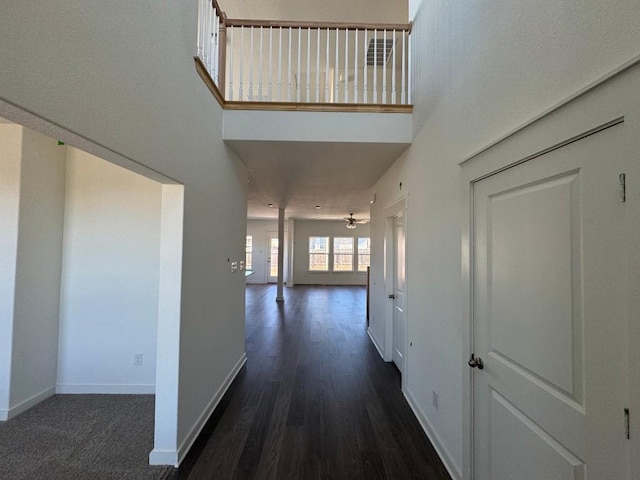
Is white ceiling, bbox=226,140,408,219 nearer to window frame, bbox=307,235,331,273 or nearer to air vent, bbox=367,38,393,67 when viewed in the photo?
air vent, bbox=367,38,393,67

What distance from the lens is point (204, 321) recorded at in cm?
232

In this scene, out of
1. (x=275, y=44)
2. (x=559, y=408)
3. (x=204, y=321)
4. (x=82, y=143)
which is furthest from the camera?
(x=275, y=44)

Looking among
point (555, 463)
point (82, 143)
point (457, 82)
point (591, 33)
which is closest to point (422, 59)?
point (457, 82)

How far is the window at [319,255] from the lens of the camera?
36.5 ft

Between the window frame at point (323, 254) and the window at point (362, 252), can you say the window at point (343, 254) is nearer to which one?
the window frame at point (323, 254)

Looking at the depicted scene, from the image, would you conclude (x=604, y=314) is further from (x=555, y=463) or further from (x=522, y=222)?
(x=555, y=463)

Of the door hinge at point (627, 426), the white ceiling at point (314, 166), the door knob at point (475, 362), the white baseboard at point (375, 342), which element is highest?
the white ceiling at point (314, 166)

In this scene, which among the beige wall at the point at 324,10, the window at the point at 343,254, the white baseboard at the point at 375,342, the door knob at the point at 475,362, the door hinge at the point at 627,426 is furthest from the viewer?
the window at the point at 343,254

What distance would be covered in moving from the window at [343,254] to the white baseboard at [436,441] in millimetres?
8444

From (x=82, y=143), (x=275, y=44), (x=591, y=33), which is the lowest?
(x=82, y=143)

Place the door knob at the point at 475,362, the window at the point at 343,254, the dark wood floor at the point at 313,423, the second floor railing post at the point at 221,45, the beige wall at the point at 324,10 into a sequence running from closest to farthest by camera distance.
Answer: the door knob at the point at 475,362
the dark wood floor at the point at 313,423
the second floor railing post at the point at 221,45
the beige wall at the point at 324,10
the window at the point at 343,254

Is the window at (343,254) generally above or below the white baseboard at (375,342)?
above

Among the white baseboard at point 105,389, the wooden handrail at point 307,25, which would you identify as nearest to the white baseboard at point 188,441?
the white baseboard at point 105,389

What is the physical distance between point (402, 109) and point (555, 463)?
2.66m
